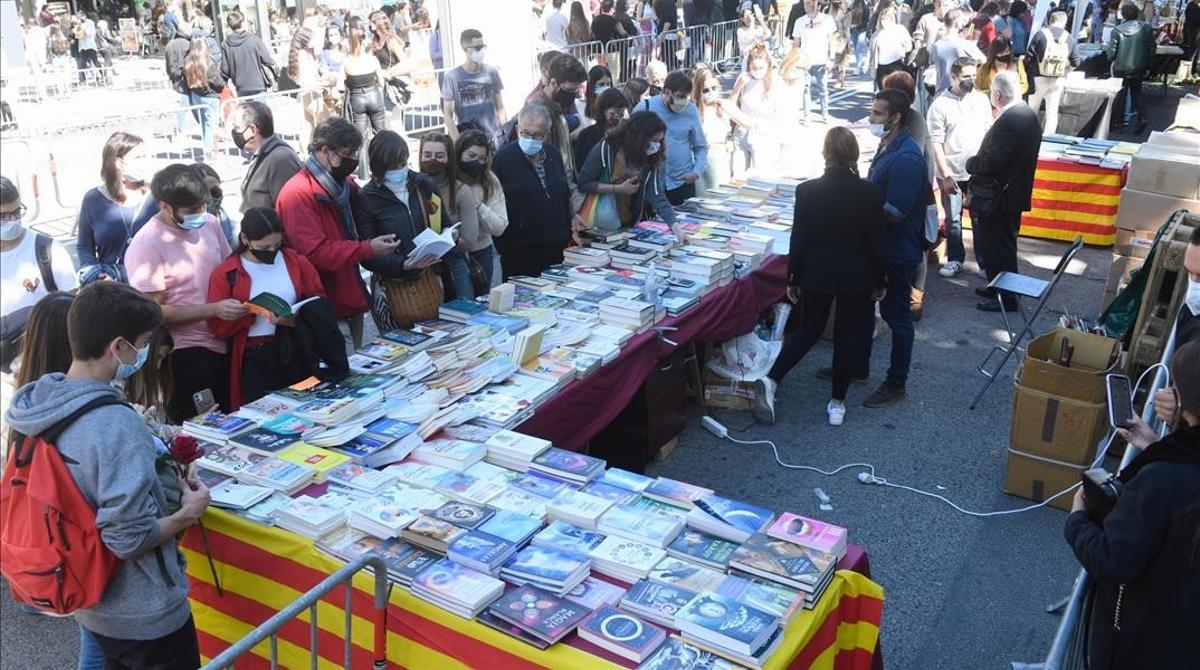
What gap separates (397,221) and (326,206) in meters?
0.36

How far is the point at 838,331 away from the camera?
5.62 m

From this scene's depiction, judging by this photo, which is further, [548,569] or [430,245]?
[430,245]

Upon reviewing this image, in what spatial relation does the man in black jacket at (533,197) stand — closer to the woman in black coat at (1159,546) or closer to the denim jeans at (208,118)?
the woman in black coat at (1159,546)

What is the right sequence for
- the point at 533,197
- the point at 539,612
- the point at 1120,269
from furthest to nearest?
the point at 1120,269
the point at 533,197
the point at 539,612

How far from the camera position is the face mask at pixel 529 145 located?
543cm

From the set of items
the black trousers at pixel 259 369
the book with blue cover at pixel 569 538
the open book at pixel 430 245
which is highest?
the open book at pixel 430 245

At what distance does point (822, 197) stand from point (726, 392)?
4.38 ft

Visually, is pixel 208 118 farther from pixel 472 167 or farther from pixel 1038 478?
pixel 1038 478

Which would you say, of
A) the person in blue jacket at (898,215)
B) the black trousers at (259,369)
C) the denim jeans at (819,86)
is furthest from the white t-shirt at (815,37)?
the black trousers at (259,369)

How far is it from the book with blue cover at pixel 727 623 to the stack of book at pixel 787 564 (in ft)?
0.53

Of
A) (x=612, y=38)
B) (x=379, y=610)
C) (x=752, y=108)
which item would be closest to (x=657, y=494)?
(x=379, y=610)

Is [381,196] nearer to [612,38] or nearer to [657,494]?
[657,494]

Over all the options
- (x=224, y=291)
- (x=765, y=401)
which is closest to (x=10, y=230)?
(x=224, y=291)

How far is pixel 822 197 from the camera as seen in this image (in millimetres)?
5203
